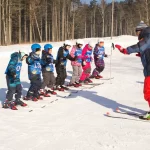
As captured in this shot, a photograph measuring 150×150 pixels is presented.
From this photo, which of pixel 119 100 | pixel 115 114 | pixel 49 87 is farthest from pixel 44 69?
pixel 115 114

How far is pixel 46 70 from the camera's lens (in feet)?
32.5

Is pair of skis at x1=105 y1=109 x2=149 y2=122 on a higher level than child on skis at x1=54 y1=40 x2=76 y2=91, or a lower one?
lower

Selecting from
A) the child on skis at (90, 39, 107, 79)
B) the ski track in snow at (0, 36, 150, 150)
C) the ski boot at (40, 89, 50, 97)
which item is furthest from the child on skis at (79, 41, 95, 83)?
the ski boot at (40, 89, 50, 97)

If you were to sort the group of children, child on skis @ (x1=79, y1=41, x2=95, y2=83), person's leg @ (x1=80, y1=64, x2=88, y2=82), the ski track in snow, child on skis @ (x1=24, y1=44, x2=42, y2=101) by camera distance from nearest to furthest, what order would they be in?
the ski track in snow → the group of children → child on skis @ (x1=24, y1=44, x2=42, y2=101) → child on skis @ (x1=79, y1=41, x2=95, y2=83) → person's leg @ (x1=80, y1=64, x2=88, y2=82)

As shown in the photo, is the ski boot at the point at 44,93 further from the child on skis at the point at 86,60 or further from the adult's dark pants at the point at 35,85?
the child on skis at the point at 86,60

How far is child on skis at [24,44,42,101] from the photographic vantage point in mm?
8844

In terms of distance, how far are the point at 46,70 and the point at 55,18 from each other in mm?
42530

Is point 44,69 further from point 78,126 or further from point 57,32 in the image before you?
point 57,32

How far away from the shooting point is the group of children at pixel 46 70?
318 inches

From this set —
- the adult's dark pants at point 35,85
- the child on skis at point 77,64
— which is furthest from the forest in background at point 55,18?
the adult's dark pants at point 35,85

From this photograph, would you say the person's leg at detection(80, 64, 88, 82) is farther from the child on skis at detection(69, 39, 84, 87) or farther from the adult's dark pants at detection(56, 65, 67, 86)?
the adult's dark pants at detection(56, 65, 67, 86)

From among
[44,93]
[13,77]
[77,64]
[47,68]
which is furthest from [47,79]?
[13,77]

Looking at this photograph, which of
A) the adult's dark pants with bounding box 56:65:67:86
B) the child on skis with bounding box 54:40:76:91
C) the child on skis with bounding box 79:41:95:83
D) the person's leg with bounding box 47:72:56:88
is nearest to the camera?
the person's leg with bounding box 47:72:56:88

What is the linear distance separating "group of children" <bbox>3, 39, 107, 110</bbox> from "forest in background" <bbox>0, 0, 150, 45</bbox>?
23.2 meters
